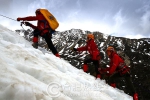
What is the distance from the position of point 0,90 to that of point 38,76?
201 cm

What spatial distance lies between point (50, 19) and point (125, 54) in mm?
120421

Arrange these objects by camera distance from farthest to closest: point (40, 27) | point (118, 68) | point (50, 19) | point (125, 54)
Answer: point (125, 54), point (118, 68), point (40, 27), point (50, 19)

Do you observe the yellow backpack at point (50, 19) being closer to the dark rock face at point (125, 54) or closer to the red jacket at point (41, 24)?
the red jacket at point (41, 24)

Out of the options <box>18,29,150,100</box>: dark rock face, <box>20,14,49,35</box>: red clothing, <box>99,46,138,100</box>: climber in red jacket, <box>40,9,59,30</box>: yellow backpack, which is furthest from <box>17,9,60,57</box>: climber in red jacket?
<box>18,29,150,100</box>: dark rock face

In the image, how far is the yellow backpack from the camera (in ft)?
34.9

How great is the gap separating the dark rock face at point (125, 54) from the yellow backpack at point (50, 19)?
210 feet

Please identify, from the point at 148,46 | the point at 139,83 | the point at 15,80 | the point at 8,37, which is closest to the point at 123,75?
the point at 8,37

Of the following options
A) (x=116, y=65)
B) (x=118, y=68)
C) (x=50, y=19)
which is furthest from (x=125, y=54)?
(x=50, y=19)

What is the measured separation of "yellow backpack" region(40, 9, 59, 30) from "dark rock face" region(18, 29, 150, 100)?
6402cm

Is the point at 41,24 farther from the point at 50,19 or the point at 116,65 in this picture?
the point at 116,65

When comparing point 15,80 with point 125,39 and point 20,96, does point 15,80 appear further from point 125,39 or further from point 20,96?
point 125,39

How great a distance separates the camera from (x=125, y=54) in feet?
413

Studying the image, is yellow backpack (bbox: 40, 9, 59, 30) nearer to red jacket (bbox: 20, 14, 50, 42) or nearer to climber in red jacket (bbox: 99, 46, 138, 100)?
red jacket (bbox: 20, 14, 50, 42)

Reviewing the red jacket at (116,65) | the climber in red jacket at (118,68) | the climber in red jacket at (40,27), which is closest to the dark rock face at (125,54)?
the climber in red jacket at (118,68)
